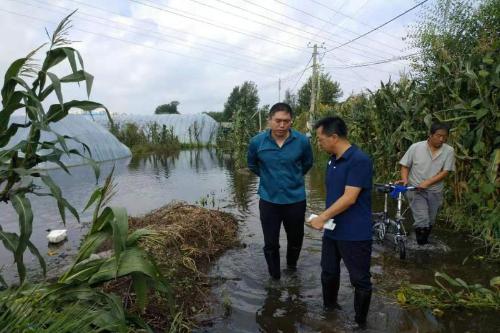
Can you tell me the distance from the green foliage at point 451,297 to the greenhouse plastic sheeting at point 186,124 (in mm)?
35679

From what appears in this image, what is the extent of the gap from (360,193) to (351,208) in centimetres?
15

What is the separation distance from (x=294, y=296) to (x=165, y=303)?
139 cm

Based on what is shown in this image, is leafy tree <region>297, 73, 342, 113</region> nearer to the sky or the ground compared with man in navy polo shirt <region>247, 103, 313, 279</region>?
nearer to the sky

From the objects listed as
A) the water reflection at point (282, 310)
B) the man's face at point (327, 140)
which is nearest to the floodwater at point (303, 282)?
the water reflection at point (282, 310)

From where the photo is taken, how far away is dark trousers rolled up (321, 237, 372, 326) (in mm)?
3510

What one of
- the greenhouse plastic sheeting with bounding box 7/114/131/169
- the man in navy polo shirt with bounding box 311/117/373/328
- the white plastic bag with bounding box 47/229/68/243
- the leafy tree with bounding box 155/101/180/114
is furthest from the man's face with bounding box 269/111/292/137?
the leafy tree with bounding box 155/101/180/114

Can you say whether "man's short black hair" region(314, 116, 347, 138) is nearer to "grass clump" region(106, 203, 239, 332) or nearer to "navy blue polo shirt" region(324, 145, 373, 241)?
"navy blue polo shirt" region(324, 145, 373, 241)

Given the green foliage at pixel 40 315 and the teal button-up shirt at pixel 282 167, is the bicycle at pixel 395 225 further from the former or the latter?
the green foliage at pixel 40 315

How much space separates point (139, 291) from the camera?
2.87m

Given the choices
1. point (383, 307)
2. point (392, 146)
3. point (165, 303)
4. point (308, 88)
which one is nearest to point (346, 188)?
point (383, 307)

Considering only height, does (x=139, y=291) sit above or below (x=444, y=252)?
above

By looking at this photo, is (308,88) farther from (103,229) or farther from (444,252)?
(103,229)

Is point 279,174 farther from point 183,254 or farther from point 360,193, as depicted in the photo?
point 183,254

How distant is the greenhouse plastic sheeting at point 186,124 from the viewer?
39.6m
